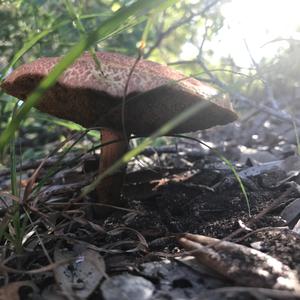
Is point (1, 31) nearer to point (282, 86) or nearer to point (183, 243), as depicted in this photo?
point (183, 243)

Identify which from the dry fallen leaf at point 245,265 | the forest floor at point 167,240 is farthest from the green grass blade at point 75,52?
the dry fallen leaf at point 245,265

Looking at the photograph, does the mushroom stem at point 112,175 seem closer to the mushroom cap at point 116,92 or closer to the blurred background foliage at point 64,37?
the mushroom cap at point 116,92

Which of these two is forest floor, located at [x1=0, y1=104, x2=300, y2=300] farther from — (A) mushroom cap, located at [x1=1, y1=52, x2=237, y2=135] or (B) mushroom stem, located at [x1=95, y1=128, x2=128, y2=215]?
(A) mushroom cap, located at [x1=1, y1=52, x2=237, y2=135]

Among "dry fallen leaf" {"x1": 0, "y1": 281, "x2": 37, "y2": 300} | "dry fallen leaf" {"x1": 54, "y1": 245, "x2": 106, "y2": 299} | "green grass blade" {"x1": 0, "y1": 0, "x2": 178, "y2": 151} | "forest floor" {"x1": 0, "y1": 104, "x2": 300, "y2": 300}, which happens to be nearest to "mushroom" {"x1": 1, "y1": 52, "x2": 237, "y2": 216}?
"forest floor" {"x1": 0, "y1": 104, "x2": 300, "y2": 300}

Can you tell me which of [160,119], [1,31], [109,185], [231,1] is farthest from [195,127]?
[1,31]

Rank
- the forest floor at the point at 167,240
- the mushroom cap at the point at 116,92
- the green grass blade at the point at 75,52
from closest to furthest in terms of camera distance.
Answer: the green grass blade at the point at 75,52
the forest floor at the point at 167,240
the mushroom cap at the point at 116,92

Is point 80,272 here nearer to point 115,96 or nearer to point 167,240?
point 167,240
